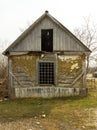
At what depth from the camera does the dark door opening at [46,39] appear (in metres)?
19.1

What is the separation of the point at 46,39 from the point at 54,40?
0.77 m

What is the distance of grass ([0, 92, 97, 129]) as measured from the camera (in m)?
13.2

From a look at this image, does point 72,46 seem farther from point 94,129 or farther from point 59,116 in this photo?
point 94,129

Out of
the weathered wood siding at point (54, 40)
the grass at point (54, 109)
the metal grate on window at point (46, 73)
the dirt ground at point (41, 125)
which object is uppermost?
the weathered wood siding at point (54, 40)

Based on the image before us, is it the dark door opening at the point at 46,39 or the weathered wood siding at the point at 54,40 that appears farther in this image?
the dark door opening at the point at 46,39

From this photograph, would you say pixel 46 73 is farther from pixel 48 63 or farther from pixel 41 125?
pixel 41 125

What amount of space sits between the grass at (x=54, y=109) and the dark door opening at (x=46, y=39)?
145 inches

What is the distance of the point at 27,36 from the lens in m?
18.8

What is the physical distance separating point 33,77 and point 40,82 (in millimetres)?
614

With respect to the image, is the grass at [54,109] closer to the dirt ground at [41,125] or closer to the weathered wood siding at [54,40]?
the dirt ground at [41,125]

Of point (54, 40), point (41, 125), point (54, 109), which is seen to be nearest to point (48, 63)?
point (54, 40)

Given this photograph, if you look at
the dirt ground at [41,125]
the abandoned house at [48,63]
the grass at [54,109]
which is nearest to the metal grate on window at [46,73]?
the abandoned house at [48,63]

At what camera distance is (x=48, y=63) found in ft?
62.2

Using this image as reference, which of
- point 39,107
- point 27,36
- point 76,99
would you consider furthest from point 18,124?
point 27,36
